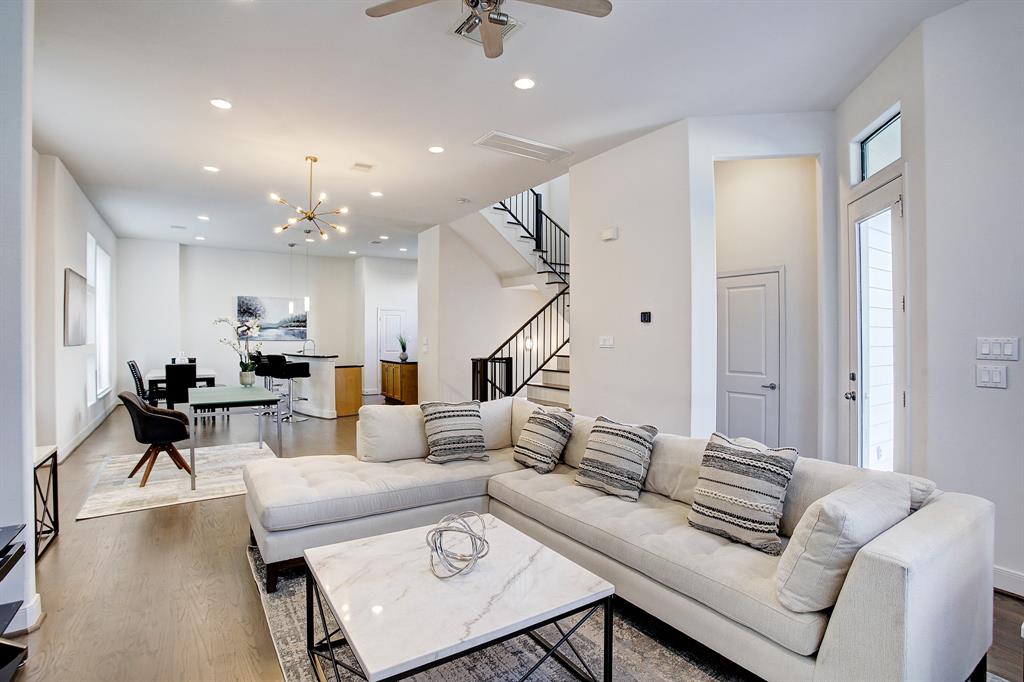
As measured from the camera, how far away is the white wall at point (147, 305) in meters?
9.32

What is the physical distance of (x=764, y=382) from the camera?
485 centimetres

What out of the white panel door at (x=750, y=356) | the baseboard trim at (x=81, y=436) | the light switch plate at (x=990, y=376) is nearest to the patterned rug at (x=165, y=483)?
the baseboard trim at (x=81, y=436)

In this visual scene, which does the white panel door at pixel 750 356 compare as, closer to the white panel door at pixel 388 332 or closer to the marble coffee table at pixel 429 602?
the marble coffee table at pixel 429 602

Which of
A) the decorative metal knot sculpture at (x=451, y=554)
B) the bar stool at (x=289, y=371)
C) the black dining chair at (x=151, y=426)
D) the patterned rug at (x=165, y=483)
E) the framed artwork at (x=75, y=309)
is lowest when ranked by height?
the patterned rug at (x=165, y=483)

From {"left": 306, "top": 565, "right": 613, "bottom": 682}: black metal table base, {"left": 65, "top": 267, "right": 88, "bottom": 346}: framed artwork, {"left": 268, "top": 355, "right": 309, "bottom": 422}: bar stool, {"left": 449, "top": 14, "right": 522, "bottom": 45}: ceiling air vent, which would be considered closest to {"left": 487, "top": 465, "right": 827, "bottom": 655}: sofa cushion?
{"left": 306, "top": 565, "right": 613, "bottom": 682}: black metal table base

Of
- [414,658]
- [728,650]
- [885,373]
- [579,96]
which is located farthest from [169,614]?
[885,373]

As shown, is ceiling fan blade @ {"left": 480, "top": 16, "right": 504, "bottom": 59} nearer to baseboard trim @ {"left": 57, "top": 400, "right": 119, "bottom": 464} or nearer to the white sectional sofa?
the white sectional sofa

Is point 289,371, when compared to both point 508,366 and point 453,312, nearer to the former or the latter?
point 453,312

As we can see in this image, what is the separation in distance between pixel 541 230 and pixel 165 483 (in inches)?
237

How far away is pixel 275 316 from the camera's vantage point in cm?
1103

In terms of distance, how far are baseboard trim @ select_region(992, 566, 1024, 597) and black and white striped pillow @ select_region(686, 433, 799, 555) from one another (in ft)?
4.80

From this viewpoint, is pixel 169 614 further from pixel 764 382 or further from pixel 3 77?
pixel 764 382

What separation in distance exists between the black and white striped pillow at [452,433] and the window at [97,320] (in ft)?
18.5

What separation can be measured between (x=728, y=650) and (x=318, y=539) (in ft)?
6.79
